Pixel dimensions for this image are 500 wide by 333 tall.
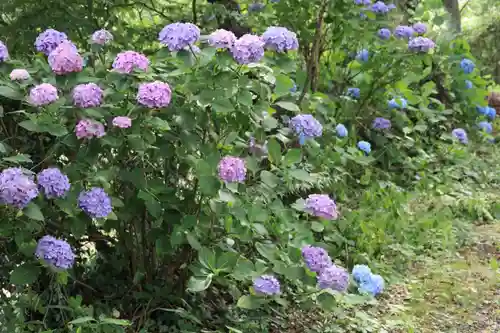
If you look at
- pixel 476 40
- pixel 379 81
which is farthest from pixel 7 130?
pixel 476 40

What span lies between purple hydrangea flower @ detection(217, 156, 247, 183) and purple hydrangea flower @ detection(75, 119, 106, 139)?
375mm

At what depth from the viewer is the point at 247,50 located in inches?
74.1

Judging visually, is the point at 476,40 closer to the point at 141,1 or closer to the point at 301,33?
the point at 301,33

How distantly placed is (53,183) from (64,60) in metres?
0.36

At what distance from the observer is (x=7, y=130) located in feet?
6.91

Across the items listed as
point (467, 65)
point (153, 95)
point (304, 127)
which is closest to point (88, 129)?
point (153, 95)

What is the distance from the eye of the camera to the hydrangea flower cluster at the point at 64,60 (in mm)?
1795

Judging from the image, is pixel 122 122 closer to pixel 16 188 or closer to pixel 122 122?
pixel 122 122

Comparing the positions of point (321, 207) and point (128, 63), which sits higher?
point (128, 63)

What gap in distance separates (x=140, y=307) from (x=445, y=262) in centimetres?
161

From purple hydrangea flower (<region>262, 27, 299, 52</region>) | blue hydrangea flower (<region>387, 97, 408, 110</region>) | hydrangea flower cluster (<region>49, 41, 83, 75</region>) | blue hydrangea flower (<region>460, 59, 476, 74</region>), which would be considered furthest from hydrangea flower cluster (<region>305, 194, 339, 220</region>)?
blue hydrangea flower (<region>460, 59, 476, 74</region>)

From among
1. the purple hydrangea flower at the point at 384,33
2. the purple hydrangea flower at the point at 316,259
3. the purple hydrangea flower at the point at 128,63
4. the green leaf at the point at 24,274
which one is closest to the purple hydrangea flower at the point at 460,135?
the purple hydrangea flower at the point at 384,33

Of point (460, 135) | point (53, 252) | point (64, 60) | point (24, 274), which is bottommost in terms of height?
point (460, 135)

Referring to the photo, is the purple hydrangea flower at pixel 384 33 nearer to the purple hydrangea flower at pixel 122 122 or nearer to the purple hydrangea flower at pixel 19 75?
the purple hydrangea flower at pixel 122 122
